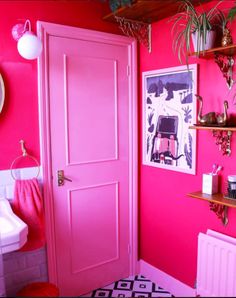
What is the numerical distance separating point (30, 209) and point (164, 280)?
1222 millimetres

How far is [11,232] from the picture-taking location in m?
1.59

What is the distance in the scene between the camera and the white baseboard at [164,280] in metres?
2.32

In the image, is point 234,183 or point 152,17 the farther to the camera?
point 152,17

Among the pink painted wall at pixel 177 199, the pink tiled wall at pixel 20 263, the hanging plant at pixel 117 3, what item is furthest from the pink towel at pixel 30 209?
the hanging plant at pixel 117 3

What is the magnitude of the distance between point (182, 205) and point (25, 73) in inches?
55.9

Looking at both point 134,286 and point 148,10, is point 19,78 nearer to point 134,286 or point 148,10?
point 148,10

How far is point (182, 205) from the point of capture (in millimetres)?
2307

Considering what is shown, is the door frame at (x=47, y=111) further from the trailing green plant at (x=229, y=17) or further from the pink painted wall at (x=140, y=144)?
the trailing green plant at (x=229, y=17)

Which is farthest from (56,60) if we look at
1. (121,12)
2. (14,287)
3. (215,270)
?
(215,270)

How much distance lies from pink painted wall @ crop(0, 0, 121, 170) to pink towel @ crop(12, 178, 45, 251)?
0.60ft

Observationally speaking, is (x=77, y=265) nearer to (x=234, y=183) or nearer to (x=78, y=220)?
(x=78, y=220)

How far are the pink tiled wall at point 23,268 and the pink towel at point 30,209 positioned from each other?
116 mm

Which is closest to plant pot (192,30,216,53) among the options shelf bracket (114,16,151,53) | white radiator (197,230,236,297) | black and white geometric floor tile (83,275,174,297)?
shelf bracket (114,16,151,53)

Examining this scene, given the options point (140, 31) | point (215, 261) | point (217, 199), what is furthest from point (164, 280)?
point (140, 31)
